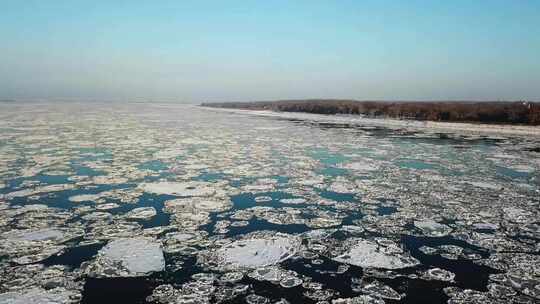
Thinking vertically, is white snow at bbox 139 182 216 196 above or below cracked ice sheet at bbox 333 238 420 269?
above

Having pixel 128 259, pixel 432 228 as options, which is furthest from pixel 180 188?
pixel 432 228

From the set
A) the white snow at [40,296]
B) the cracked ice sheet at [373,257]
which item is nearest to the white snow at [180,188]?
the cracked ice sheet at [373,257]

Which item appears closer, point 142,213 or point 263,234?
point 263,234

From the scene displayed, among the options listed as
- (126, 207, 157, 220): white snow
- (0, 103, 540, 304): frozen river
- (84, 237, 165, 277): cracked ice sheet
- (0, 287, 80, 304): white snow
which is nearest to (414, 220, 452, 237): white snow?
(0, 103, 540, 304): frozen river

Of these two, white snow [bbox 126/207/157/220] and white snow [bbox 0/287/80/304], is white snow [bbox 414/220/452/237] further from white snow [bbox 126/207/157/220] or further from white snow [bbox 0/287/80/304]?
white snow [bbox 0/287/80/304]

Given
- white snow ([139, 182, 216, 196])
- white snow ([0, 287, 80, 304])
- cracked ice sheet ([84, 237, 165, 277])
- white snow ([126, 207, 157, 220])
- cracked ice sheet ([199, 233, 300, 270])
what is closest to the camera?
white snow ([0, 287, 80, 304])

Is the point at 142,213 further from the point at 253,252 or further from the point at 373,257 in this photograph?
the point at 373,257

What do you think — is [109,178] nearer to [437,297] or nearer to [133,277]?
[133,277]

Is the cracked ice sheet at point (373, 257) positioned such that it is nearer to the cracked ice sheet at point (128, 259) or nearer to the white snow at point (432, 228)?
the white snow at point (432, 228)

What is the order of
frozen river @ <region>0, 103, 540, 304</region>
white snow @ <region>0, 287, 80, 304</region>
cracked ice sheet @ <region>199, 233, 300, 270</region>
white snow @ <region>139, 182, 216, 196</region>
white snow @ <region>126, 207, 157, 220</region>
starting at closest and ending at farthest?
1. white snow @ <region>0, 287, 80, 304</region>
2. frozen river @ <region>0, 103, 540, 304</region>
3. cracked ice sheet @ <region>199, 233, 300, 270</region>
4. white snow @ <region>126, 207, 157, 220</region>
5. white snow @ <region>139, 182, 216, 196</region>
